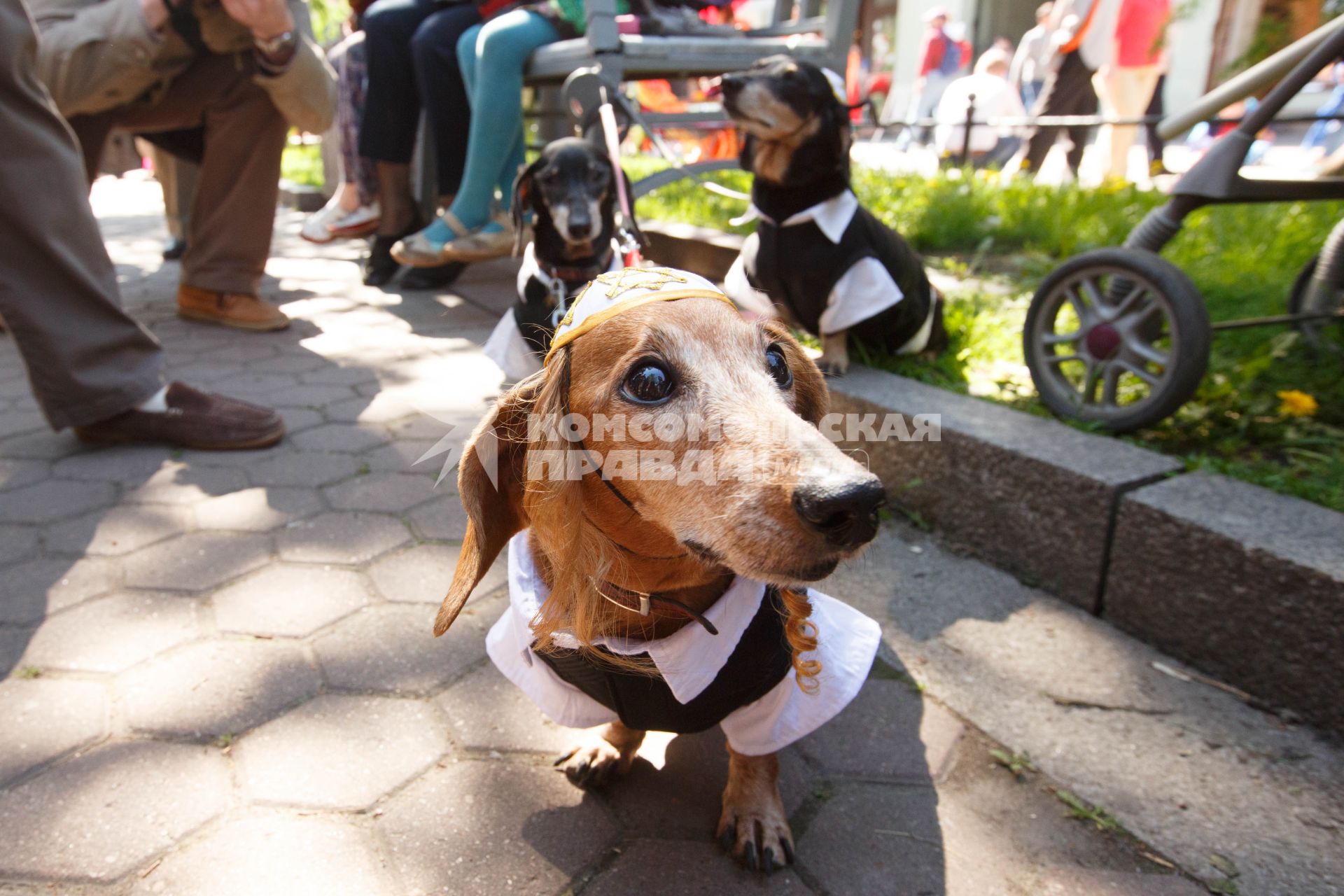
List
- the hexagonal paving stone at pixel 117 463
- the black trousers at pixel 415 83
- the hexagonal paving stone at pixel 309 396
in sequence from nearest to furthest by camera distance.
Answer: the hexagonal paving stone at pixel 117 463
the hexagonal paving stone at pixel 309 396
the black trousers at pixel 415 83

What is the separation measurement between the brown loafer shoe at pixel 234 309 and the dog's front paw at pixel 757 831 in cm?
427

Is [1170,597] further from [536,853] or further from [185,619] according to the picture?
[185,619]

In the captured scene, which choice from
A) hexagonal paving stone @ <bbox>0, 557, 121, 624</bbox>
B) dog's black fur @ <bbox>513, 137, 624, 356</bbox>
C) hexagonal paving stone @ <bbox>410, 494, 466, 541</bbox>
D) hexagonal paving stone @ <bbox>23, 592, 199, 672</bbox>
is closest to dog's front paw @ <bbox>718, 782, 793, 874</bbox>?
hexagonal paving stone @ <bbox>410, 494, 466, 541</bbox>

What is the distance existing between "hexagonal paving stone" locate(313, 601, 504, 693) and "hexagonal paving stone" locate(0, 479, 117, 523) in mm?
Result: 1265

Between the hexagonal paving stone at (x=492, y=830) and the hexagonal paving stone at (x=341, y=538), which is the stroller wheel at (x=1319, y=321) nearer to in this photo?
the hexagonal paving stone at (x=492, y=830)

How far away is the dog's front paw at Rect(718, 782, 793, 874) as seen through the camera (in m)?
1.61

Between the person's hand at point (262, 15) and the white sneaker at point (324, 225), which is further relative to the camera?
the white sneaker at point (324, 225)

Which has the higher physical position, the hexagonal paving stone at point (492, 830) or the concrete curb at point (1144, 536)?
the concrete curb at point (1144, 536)

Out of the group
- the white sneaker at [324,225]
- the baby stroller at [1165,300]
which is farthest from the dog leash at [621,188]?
the white sneaker at [324,225]

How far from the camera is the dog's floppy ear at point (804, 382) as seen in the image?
1.63 metres

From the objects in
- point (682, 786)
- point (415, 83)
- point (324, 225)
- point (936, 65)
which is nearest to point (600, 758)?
point (682, 786)

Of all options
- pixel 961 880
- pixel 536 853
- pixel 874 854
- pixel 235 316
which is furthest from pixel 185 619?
pixel 235 316

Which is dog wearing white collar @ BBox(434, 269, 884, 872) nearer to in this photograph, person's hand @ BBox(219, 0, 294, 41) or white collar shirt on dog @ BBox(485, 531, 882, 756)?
white collar shirt on dog @ BBox(485, 531, 882, 756)

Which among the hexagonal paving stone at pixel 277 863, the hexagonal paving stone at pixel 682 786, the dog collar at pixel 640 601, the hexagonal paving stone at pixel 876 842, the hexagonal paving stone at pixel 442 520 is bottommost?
the hexagonal paving stone at pixel 682 786
